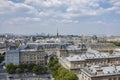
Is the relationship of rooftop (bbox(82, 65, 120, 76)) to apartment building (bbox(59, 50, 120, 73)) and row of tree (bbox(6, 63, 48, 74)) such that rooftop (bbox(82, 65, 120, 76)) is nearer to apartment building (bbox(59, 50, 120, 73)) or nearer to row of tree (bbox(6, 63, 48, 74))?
apartment building (bbox(59, 50, 120, 73))

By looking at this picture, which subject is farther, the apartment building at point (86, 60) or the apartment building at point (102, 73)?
the apartment building at point (86, 60)

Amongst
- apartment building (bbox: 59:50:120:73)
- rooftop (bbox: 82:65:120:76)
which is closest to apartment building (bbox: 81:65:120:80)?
rooftop (bbox: 82:65:120:76)

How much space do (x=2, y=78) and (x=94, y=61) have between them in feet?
109

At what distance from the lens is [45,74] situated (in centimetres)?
8781

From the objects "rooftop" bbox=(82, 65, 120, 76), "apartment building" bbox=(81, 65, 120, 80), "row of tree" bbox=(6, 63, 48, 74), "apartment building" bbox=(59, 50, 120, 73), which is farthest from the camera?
"row of tree" bbox=(6, 63, 48, 74)

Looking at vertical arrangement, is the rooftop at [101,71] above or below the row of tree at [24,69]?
above

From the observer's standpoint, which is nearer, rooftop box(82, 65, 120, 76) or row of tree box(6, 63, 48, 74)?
rooftop box(82, 65, 120, 76)

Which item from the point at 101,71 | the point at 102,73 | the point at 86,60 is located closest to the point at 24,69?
the point at 86,60

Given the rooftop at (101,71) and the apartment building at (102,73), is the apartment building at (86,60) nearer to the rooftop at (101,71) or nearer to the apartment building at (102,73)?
the rooftop at (101,71)

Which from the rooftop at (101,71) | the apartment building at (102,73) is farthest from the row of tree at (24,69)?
the apartment building at (102,73)

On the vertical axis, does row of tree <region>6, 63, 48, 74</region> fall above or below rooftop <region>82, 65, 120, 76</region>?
below

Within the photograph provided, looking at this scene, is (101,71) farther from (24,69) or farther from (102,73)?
(24,69)

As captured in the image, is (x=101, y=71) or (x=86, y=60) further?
(x=86, y=60)

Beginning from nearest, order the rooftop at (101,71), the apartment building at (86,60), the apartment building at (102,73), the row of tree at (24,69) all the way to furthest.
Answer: the apartment building at (102,73)
the rooftop at (101,71)
the apartment building at (86,60)
the row of tree at (24,69)
